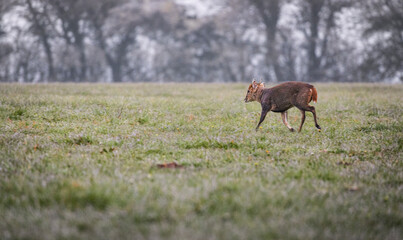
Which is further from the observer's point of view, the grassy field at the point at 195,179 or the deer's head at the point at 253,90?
the deer's head at the point at 253,90

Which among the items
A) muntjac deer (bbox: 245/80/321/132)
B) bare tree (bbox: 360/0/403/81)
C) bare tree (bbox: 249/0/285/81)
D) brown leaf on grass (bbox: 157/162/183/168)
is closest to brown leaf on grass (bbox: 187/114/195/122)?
muntjac deer (bbox: 245/80/321/132)

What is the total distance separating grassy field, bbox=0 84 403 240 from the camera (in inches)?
173

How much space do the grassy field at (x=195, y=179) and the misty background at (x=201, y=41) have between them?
28.8m

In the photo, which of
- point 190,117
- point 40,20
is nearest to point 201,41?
point 40,20

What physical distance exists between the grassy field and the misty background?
28836 millimetres

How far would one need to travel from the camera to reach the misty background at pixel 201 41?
38250 mm

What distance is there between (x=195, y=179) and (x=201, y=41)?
47109 mm

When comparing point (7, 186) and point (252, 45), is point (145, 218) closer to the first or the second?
point (7, 186)

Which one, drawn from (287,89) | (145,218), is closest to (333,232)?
(145,218)

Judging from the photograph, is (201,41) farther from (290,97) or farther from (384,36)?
(290,97)

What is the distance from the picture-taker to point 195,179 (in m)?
5.95

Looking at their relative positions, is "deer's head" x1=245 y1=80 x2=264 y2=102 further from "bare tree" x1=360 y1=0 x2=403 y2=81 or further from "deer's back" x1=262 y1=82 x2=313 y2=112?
"bare tree" x1=360 y1=0 x2=403 y2=81

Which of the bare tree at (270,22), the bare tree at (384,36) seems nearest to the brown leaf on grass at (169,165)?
the bare tree at (384,36)

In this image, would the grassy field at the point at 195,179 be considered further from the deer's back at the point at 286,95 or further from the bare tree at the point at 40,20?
the bare tree at the point at 40,20
